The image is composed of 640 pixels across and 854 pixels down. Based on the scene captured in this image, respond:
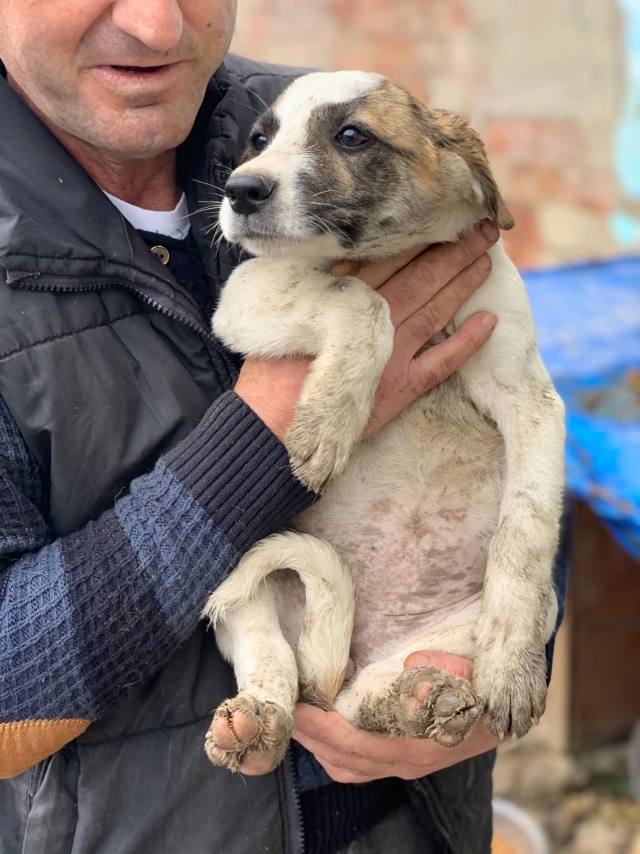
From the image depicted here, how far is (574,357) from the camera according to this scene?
391cm

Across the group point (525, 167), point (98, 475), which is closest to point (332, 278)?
point (98, 475)

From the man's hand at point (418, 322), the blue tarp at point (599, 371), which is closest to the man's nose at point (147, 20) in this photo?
the man's hand at point (418, 322)

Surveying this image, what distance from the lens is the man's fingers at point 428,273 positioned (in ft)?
7.01

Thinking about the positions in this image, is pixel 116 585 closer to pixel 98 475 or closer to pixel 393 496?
pixel 98 475

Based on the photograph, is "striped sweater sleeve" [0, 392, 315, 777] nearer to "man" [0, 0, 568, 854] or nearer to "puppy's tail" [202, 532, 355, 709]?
"man" [0, 0, 568, 854]

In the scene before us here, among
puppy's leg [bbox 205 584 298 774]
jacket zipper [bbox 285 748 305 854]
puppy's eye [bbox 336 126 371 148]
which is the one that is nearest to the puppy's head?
puppy's eye [bbox 336 126 371 148]

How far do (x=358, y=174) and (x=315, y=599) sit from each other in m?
0.99

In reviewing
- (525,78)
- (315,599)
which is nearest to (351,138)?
(315,599)

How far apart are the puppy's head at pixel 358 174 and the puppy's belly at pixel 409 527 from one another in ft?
1.55

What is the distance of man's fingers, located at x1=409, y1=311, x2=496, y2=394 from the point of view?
6.88ft

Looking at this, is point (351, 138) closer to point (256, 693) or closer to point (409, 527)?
point (409, 527)

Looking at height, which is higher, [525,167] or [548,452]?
[548,452]

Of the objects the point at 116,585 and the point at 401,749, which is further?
the point at 401,749

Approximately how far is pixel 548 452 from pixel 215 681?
0.91 metres
